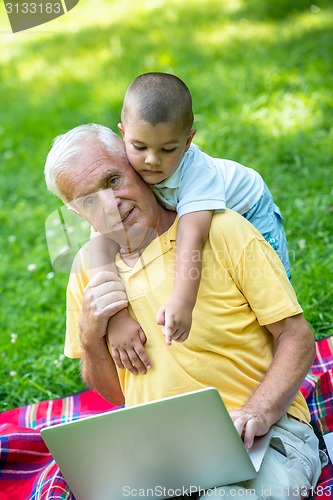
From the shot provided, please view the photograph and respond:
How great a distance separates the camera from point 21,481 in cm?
288

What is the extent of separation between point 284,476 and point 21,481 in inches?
42.6

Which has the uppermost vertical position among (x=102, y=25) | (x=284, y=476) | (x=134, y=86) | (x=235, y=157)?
(x=134, y=86)

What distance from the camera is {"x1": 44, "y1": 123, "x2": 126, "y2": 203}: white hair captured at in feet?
7.86

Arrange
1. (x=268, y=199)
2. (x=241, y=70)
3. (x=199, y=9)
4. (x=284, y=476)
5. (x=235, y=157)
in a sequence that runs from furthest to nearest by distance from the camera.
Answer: (x=199, y=9)
(x=241, y=70)
(x=235, y=157)
(x=268, y=199)
(x=284, y=476)

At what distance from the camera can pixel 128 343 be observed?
7.93ft

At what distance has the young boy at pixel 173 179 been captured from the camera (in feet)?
7.45

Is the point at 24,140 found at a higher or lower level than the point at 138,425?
lower

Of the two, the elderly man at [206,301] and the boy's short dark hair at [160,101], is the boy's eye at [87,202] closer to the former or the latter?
the elderly man at [206,301]

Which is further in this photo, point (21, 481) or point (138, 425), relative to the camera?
point (21, 481)

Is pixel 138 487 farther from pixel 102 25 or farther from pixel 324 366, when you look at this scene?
pixel 102 25

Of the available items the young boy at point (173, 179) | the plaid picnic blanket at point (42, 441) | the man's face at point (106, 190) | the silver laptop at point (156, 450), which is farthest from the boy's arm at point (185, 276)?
the plaid picnic blanket at point (42, 441)

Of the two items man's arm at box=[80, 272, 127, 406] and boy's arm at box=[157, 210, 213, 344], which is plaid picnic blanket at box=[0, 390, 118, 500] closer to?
man's arm at box=[80, 272, 127, 406]

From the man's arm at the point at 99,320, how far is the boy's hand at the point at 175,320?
263 mm

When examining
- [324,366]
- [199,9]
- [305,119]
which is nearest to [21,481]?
[324,366]
